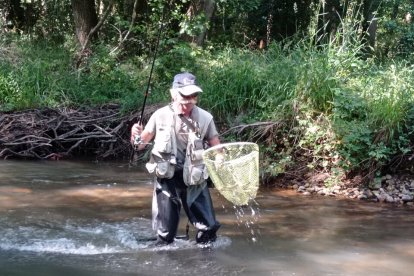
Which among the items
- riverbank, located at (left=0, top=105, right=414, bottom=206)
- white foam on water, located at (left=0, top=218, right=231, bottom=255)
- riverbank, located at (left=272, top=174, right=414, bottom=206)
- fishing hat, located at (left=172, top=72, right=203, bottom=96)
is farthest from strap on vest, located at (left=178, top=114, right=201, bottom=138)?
riverbank, located at (left=0, top=105, right=414, bottom=206)

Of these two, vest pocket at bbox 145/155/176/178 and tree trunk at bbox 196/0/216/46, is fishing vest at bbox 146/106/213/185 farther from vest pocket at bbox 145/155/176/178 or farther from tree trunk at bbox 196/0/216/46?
tree trunk at bbox 196/0/216/46

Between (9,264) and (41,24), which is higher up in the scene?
(41,24)

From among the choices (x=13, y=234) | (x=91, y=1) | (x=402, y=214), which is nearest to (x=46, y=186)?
(x=13, y=234)

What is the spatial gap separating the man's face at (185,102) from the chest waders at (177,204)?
10 centimetres

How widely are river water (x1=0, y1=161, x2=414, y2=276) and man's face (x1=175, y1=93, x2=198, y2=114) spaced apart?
4.29 ft

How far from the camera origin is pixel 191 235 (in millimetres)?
5867

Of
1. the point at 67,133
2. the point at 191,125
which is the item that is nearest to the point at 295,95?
the point at 191,125

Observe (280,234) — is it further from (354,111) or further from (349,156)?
(354,111)

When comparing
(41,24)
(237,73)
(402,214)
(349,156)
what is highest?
(41,24)

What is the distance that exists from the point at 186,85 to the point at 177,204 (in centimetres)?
109

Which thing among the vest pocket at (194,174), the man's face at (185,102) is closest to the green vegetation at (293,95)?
the vest pocket at (194,174)

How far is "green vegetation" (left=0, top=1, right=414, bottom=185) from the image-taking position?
26.1 feet

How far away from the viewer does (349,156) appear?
7859mm

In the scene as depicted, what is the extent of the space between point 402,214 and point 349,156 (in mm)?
1202
